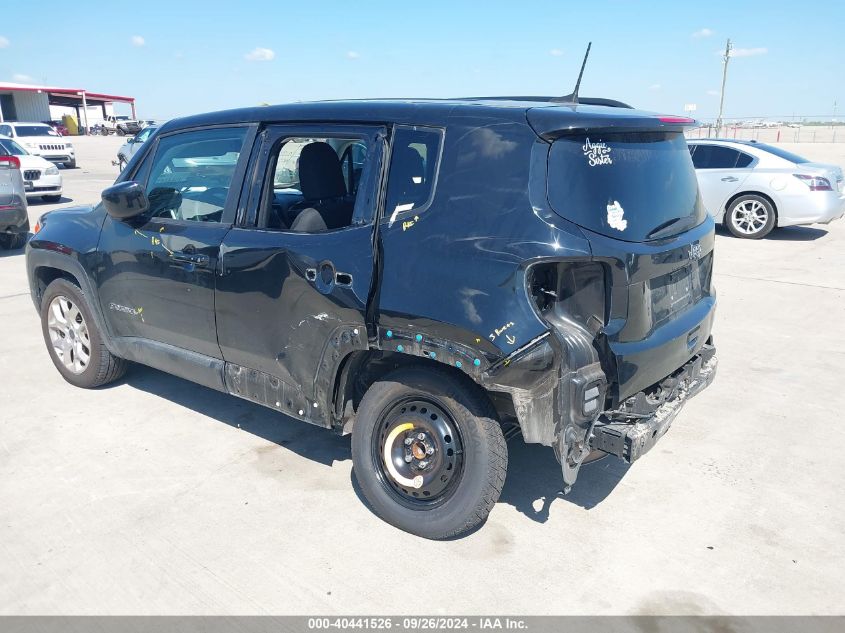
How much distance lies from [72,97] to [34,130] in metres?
46.6

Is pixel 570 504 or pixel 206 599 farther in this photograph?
pixel 570 504

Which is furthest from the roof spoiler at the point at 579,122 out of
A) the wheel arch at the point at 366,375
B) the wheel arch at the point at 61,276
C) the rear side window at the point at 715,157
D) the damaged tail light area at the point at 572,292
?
the rear side window at the point at 715,157

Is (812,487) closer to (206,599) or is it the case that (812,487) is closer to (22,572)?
(206,599)

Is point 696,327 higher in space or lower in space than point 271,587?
higher

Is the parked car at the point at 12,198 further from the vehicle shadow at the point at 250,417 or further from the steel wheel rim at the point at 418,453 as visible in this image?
the steel wheel rim at the point at 418,453

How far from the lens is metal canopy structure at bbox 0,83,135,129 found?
2201 inches

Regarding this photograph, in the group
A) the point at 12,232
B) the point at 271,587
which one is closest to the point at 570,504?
the point at 271,587

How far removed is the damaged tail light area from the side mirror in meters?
2.55

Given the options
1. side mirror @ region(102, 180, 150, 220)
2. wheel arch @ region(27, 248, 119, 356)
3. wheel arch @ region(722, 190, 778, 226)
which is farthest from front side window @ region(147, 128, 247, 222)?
wheel arch @ region(722, 190, 778, 226)

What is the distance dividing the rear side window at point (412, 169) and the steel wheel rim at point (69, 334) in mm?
2853

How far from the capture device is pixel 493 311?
9.68ft

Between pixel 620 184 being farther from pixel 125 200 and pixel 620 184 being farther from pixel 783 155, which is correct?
pixel 783 155

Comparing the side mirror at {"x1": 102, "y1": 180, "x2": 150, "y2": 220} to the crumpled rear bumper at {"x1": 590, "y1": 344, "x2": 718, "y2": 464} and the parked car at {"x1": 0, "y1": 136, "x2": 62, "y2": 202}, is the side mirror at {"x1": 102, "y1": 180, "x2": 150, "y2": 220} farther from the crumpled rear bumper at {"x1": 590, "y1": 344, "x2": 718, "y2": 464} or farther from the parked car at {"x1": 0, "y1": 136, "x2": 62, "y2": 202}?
the parked car at {"x1": 0, "y1": 136, "x2": 62, "y2": 202}

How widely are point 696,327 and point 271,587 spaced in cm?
242
